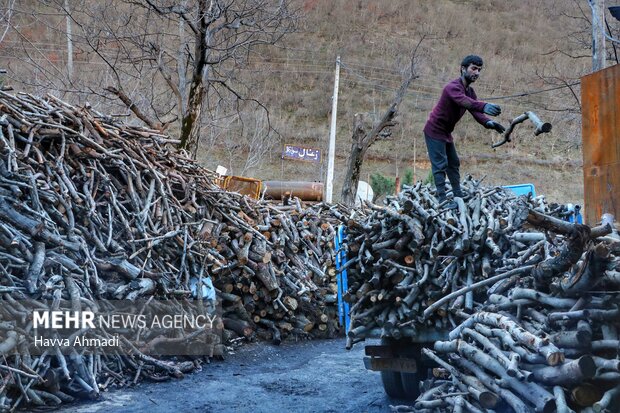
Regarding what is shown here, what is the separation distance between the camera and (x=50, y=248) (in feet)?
24.6

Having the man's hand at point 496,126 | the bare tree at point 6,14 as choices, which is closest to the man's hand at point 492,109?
the man's hand at point 496,126

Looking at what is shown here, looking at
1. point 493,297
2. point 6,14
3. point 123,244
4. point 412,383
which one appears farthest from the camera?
point 6,14

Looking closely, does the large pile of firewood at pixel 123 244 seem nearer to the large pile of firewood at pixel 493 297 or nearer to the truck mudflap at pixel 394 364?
the truck mudflap at pixel 394 364

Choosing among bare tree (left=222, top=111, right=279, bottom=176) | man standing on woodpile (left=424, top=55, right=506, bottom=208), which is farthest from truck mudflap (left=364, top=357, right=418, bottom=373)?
bare tree (left=222, top=111, right=279, bottom=176)

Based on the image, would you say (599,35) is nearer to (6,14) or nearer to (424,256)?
(424,256)

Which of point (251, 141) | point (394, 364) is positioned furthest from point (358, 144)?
point (251, 141)

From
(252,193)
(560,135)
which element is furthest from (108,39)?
(560,135)

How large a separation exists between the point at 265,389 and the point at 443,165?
10.4 ft

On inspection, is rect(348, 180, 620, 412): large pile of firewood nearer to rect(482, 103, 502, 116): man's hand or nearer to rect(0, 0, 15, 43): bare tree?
rect(482, 103, 502, 116): man's hand

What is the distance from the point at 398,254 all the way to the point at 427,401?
5.08ft

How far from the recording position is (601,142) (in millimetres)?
6828

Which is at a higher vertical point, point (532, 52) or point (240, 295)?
point (532, 52)

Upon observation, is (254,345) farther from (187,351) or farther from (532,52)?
(532,52)

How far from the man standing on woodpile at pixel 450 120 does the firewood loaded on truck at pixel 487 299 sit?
8.8 inches
